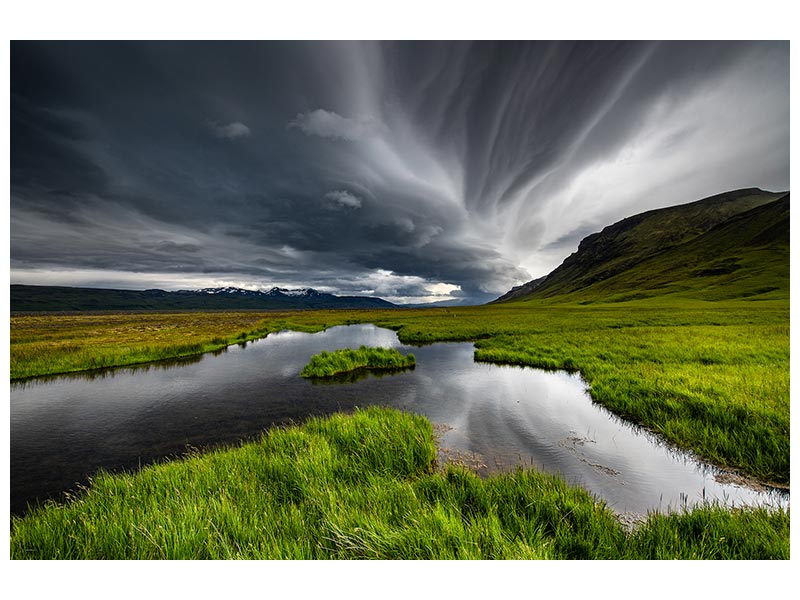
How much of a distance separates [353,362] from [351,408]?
6.85m

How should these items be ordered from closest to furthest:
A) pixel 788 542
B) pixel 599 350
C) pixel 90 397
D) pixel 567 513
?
pixel 788 542, pixel 567 513, pixel 90 397, pixel 599 350

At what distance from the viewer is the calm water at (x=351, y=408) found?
6273 mm

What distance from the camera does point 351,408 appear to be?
11.1 meters

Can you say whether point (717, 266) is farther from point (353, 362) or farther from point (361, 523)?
point (361, 523)

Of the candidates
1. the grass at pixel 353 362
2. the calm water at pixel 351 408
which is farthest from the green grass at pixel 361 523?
the grass at pixel 353 362

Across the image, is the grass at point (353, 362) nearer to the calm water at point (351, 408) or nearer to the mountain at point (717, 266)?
the calm water at point (351, 408)

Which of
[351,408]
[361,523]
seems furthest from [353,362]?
[361,523]

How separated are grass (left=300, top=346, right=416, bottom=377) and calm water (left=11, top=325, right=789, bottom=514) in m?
1.23

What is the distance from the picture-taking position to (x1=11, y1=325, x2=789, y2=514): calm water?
20.6ft
